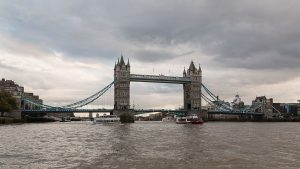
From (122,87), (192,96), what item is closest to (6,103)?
(122,87)

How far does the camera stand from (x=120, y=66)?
184375mm

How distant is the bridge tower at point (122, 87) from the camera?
17562cm

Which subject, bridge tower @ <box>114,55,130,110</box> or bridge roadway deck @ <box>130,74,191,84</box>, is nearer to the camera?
bridge roadway deck @ <box>130,74,191,84</box>

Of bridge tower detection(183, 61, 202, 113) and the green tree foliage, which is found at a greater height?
bridge tower detection(183, 61, 202, 113)

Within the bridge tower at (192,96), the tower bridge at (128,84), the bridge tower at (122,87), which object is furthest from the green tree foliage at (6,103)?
the bridge tower at (192,96)

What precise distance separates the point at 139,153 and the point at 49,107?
12900 cm

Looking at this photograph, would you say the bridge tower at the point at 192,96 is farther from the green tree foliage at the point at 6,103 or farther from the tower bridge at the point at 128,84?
the green tree foliage at the point at 6,103

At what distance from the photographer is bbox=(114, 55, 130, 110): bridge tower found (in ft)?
576

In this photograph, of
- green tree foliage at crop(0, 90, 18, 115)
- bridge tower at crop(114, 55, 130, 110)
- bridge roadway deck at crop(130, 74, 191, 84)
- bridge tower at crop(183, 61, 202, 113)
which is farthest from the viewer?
bridge tower at crop(183, 61, 202, 113)

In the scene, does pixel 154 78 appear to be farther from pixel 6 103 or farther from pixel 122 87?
pixel 6 103

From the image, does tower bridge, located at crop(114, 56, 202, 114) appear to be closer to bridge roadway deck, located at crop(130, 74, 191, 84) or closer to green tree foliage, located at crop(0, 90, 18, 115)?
bridge roadway deck, located at crop(130, 74, 191, 84)

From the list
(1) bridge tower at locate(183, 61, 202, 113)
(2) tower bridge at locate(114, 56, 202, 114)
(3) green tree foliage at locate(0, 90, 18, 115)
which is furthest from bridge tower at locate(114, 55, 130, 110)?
(3) green tree foliage at locate(0, 90, 18, 115)

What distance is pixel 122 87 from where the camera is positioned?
585 feet

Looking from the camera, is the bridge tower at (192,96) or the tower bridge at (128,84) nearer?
the tower bridge at (128,84)
